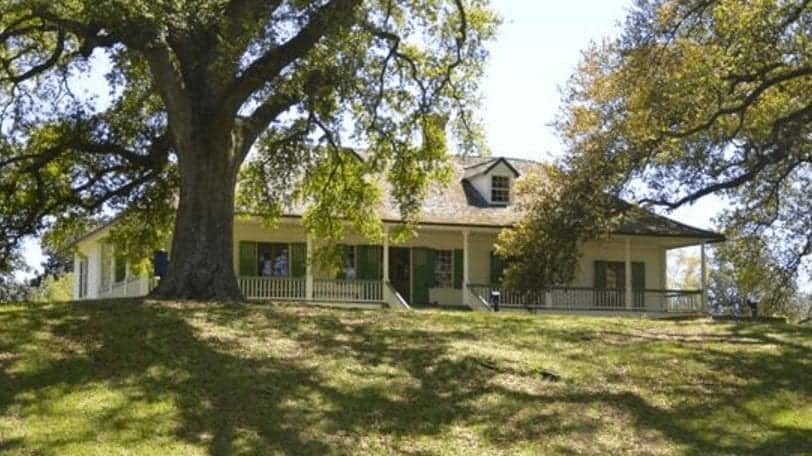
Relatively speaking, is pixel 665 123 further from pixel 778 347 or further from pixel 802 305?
pixel 802 305

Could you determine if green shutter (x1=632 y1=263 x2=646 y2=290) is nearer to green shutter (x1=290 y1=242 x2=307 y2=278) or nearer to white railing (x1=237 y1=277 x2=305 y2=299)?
green shutter (x1=290 y1=242 x2=307 y2=278)

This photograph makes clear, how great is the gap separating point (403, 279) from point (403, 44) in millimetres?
12420

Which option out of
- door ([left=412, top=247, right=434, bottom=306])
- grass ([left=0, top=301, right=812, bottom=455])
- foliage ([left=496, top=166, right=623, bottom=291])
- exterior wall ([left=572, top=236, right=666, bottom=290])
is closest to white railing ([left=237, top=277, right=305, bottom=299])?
door ([left=412, top=247, right=434, bottom=306])

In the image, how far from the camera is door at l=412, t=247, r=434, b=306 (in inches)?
1339

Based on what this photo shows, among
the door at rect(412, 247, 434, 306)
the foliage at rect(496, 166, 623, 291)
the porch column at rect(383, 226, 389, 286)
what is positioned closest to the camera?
the foliage at rect(496, 166, 623, 291)

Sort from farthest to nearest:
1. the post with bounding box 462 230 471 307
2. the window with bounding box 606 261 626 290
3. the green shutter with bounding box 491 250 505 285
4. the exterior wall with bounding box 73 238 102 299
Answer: the exterior wall with bounding box 73 238 102 299 < the window with bounding box 606 261 626 290 < the green shutter with bounding box 491 250 505 285 < the post with bounding box 462 230 471 307

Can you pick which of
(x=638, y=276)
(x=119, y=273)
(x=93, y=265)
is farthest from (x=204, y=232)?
(x=93, y=265)

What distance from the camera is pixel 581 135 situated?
31.9m

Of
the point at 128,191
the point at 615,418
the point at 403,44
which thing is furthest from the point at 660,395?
the point at 128,191

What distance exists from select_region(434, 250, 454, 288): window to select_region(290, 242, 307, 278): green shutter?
4774mm

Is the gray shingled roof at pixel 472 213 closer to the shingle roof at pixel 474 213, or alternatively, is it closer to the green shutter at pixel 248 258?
the shingle roof at pixel 474 213

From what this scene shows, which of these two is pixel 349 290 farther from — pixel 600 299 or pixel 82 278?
pixel 82 278

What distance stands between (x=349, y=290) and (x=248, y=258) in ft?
11.5

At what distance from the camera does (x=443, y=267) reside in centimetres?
3447
